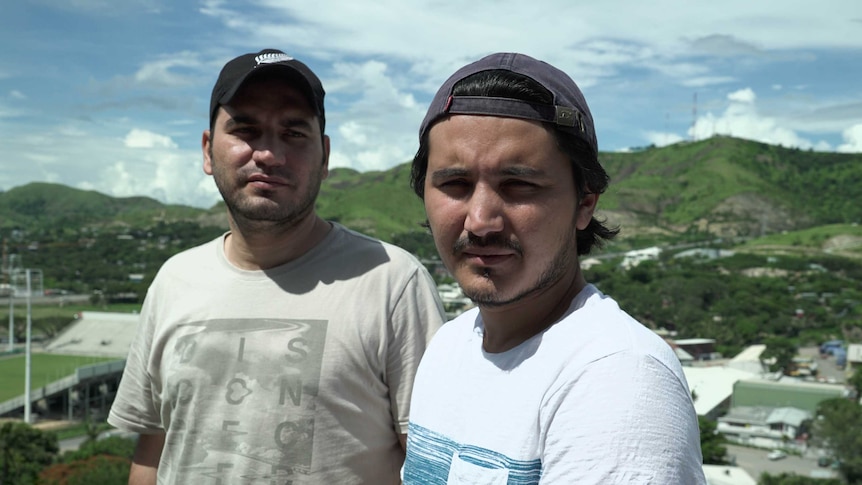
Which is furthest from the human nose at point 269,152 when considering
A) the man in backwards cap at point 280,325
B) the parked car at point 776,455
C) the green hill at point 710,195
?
the green hill at point 710,195

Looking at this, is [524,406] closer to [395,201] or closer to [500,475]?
[500,475]

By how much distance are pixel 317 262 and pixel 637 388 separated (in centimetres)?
161

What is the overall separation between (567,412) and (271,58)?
1730 mm

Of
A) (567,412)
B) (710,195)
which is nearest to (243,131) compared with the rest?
(567,412)

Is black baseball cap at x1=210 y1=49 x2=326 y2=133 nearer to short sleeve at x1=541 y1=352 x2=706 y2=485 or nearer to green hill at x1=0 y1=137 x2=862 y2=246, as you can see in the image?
short sleeve at x1=541 y1=352 x2=706 y2=485

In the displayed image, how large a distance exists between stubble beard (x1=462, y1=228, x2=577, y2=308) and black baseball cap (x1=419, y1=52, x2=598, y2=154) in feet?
0.70

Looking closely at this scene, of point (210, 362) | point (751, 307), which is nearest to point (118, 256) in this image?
point (751, 307)

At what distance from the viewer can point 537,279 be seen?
5.15 ft

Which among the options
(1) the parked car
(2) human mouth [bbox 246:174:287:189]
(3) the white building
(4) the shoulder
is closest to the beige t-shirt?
(4) the shoulder

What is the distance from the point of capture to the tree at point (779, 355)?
52750 millimetres

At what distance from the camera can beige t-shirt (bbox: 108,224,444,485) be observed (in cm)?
244

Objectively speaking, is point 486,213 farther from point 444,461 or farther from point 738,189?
point 738,189

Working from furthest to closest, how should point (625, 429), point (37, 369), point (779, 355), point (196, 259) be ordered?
point (37, 369)
point (779, 355)
point (196, 259)
point (625, 429)

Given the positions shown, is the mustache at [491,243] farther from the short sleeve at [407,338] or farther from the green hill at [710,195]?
the green hill at [710,195]
